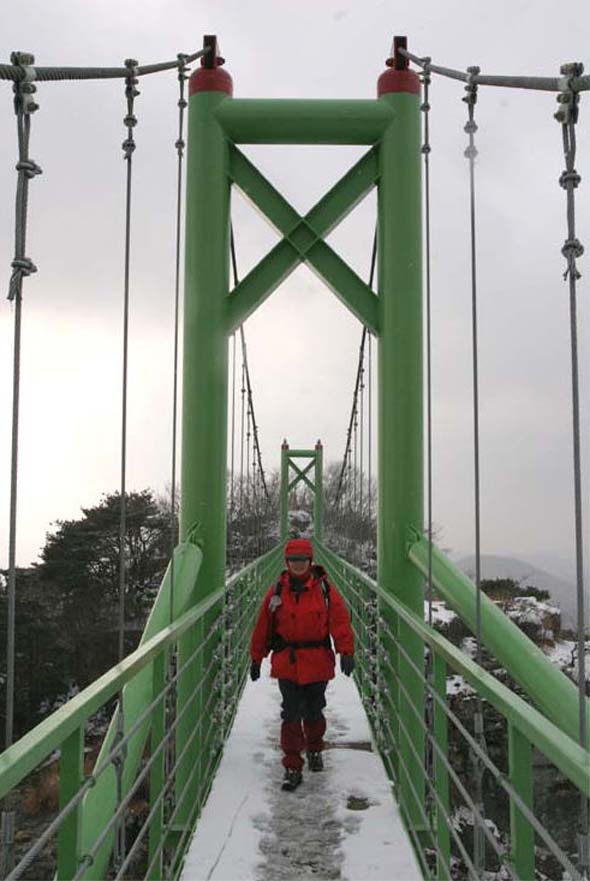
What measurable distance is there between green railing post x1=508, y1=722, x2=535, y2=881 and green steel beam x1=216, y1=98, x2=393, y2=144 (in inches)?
123

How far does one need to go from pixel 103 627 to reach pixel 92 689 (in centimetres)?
1750

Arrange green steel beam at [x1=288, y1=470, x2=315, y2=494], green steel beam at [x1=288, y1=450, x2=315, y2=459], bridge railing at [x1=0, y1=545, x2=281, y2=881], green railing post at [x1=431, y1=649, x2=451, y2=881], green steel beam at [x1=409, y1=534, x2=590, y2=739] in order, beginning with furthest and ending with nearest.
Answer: green steel beam at [x1=288, y1=450, x2=315, y2=459] < green steel beam at [x1=288, y1=470, x2=315, y2=494] < green railing post at [x1=431, y1=649, x2=451, y2=881] < green steel beam at [x1=409, y1=534, x2=590, y2=739] < bridge railing at [x1=0, y1=545, x2=281, y2=881]

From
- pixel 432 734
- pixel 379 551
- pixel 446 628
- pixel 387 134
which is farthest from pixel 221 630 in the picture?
pixel 446 628

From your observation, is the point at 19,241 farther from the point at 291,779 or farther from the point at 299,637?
the point at 291,779

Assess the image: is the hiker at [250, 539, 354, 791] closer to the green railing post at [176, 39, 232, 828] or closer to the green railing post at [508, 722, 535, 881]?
the green railing post at [176, 39, 232, 828]

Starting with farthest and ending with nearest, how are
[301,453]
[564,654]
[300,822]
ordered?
[301,453], [564,654], [300,822]

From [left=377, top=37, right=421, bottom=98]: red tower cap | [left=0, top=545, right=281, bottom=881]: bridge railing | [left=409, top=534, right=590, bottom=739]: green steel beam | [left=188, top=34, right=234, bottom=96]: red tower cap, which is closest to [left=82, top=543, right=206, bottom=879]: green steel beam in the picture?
[left=0, top=545, right=281, bottom=881]: bridge railing

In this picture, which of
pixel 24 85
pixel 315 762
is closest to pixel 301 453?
pixel 315 762

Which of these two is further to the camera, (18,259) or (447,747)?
(447,747)

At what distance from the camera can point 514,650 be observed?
2.23m

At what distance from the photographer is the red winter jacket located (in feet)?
10.8

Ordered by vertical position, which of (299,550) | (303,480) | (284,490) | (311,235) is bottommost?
(299,550)

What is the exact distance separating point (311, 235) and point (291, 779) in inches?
100

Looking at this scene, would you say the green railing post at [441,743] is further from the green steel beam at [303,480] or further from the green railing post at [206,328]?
the green steel beam at [303,480]
